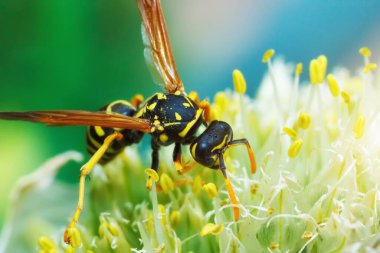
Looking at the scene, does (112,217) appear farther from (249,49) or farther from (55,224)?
(249,49)

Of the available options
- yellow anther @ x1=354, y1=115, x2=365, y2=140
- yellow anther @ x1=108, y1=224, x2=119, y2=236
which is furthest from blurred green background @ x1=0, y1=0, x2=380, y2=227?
yellow anther @ x1=354, y1=115, x2=365, y2=140

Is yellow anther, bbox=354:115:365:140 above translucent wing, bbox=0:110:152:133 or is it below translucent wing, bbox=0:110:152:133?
below

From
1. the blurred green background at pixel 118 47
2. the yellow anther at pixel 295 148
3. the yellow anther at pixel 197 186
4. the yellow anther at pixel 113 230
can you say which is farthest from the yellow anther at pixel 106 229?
the blurred green background at pixel 118 47

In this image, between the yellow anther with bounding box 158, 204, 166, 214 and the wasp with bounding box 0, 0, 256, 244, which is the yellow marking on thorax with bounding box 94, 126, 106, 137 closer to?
the wasp with bounding box 0, 0, 256, 244

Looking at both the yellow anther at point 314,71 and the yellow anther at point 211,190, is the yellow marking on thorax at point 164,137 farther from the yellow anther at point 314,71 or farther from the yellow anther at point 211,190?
the yellow anther at point 314,71

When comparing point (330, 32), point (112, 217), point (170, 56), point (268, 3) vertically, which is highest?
point (268, 3)

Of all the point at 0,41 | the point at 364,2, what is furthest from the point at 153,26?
the point at 364,2
